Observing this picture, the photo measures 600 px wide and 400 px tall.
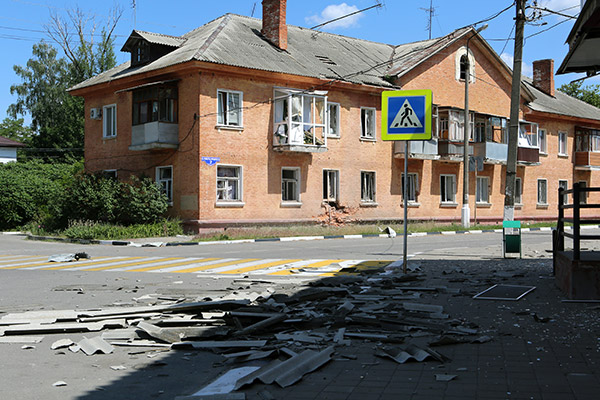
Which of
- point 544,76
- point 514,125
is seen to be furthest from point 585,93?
point 514,125

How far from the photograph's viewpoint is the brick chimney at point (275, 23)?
31938 millimetres

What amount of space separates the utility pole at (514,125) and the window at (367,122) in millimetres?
15707

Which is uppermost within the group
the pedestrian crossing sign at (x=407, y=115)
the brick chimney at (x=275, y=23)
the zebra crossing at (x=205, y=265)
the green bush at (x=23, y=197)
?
the brick chimney at (x=275, y=23)

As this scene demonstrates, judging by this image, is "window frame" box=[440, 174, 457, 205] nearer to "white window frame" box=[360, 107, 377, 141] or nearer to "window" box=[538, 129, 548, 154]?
"white window frame" box=[360, 107, 377, 141]

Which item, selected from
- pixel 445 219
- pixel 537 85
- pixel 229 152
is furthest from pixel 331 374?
pixel 537 85

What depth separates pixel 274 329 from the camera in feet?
22.3

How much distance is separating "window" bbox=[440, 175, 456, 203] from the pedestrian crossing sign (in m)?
26.6

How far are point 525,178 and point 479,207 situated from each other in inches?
214

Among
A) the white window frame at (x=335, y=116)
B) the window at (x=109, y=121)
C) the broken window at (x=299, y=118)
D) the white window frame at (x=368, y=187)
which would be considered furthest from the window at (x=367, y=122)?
the window at (x=109, y=121)

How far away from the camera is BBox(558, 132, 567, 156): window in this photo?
45000 millimetres

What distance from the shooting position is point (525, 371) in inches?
208

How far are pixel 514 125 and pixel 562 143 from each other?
102 ft

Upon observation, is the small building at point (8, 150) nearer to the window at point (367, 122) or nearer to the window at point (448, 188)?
the window at point (367, 122)

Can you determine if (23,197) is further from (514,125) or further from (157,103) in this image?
(514,125)
